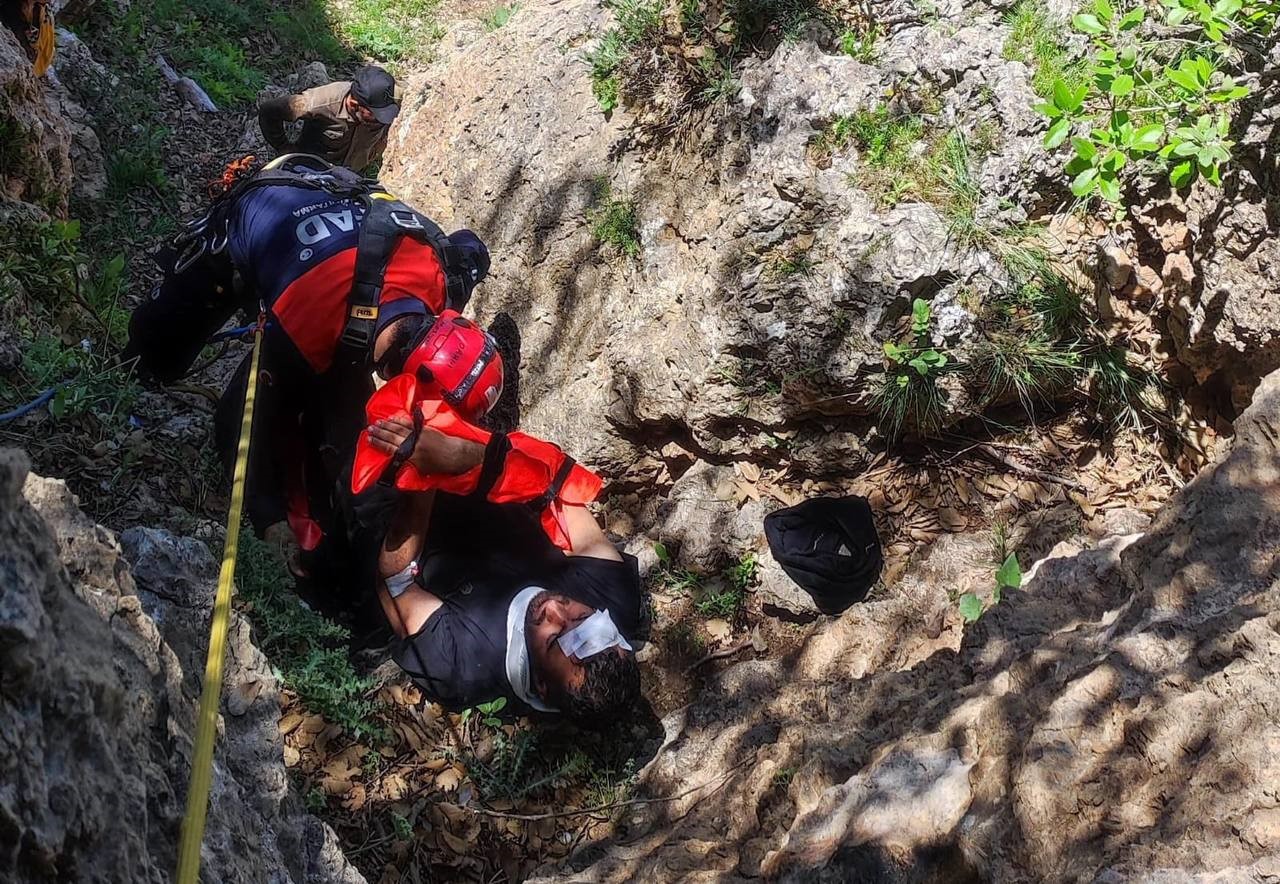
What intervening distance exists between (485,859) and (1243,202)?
12.0 ft

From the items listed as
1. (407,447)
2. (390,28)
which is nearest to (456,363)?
(407,447)

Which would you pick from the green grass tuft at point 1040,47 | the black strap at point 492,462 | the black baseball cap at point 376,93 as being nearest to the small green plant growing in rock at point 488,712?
the black strap at point 492,462

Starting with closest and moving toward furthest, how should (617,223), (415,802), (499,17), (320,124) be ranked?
(415,802)
(617,223)
(320,124)
(499,17)

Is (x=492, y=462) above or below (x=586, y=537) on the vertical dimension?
above

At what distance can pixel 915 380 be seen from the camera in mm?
3717

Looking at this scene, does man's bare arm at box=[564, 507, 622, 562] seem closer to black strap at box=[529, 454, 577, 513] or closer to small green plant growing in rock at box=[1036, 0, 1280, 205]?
black strap at box=[529, 454, 577, 513]

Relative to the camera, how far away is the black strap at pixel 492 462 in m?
3.71

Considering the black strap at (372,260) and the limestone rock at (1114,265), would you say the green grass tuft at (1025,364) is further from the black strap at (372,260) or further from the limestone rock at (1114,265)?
the black strap at (372,260)

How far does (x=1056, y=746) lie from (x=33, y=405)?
136 inches

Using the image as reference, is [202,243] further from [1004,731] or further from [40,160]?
[1004,731]

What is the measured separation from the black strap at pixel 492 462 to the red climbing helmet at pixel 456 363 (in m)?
0.18

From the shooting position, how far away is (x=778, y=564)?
385 cm

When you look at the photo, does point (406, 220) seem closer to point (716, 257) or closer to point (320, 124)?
point (716, 257)

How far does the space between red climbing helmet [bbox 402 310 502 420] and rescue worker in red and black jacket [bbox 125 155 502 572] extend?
1 centimetres
